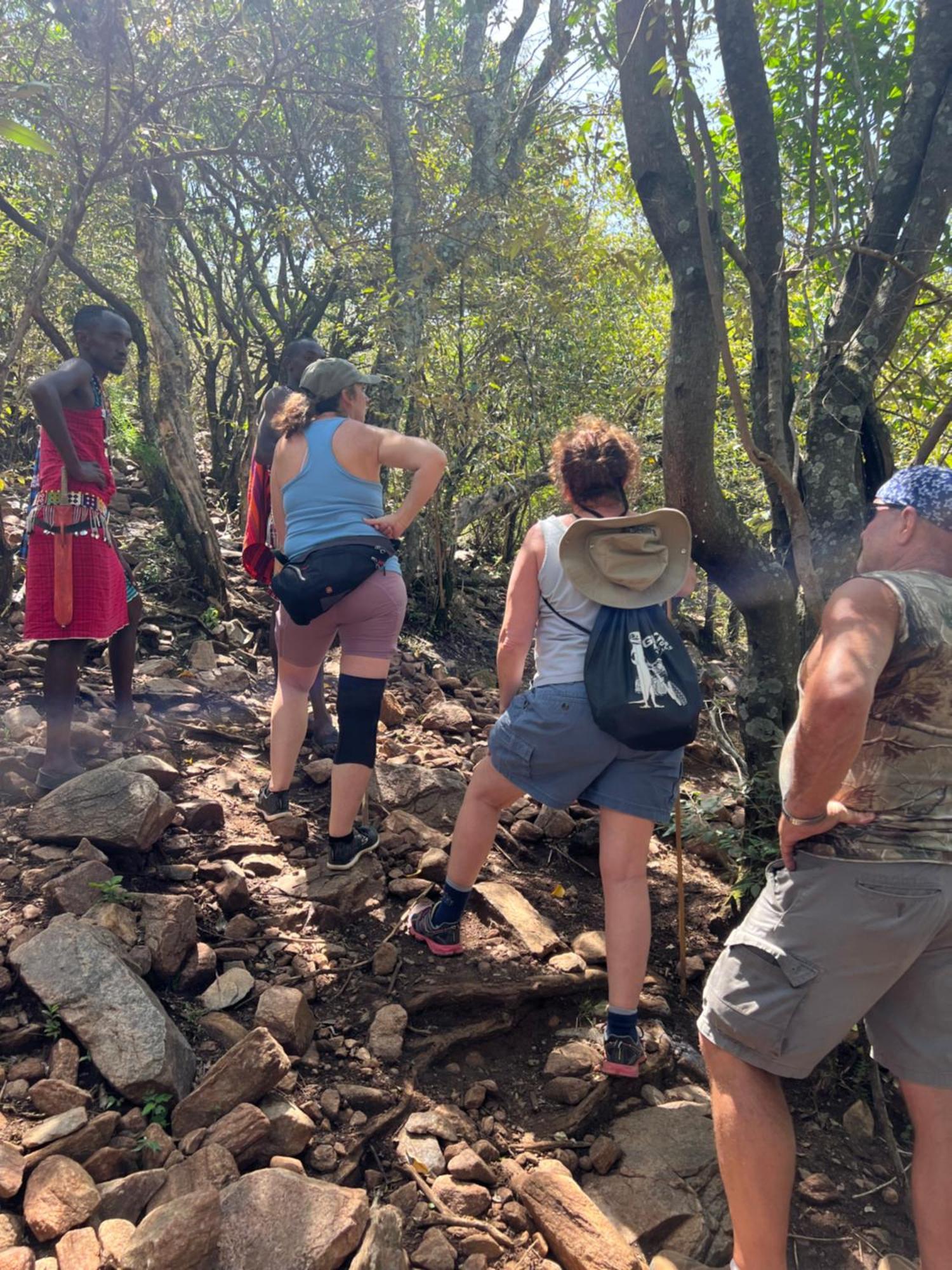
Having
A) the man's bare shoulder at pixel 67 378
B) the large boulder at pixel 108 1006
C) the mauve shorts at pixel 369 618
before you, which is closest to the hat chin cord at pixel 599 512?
the mauve shorts at pixel 369 618

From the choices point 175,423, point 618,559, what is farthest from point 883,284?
point 175,423

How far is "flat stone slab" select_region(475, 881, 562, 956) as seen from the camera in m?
3.17

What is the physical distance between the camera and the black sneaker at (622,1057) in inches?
103

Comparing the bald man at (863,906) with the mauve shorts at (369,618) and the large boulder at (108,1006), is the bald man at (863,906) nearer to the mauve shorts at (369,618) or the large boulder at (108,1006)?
the large boulder at (108,1006)

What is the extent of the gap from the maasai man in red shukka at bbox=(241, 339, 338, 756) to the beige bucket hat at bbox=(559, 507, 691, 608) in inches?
68.3

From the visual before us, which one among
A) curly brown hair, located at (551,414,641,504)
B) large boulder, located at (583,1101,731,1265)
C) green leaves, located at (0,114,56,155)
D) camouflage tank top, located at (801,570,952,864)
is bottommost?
large boulder, located at (583,1101,731,1265)

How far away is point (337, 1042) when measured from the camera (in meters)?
2.69

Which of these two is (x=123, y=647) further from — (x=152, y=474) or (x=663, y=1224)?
(x=152, y=474)

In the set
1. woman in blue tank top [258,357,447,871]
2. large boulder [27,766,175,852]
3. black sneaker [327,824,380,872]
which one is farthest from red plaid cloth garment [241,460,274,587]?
black sneaker [327,824,380,872]

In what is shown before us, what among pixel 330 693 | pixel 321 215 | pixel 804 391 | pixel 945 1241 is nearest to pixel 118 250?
pixel 321 215

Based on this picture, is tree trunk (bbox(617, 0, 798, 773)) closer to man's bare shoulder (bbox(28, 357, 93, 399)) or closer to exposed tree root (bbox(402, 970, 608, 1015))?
exposed tree root (bbox(402, 970, 608, 1015))

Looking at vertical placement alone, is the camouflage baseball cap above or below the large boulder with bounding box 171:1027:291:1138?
above

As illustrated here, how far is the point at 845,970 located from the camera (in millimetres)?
1871

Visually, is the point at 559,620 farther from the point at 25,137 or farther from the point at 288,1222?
the point at 25,137
